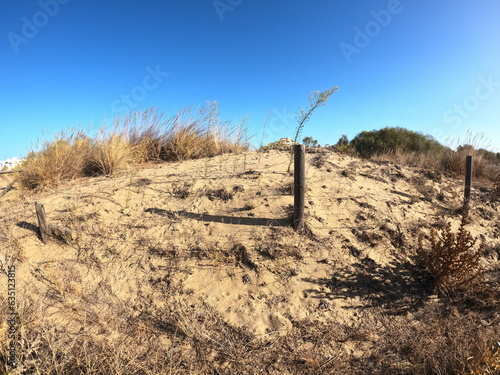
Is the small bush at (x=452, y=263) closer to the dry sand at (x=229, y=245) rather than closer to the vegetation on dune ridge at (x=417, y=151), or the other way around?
the dry sand at (x=229, y=245)

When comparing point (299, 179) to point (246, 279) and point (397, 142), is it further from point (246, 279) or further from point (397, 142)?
point (397, 142)

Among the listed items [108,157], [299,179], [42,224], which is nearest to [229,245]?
[299,179]

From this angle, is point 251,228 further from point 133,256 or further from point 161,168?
point 161,168

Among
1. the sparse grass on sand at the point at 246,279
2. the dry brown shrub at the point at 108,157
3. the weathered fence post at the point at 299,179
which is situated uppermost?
the dry brown shrub at the point at 108,157

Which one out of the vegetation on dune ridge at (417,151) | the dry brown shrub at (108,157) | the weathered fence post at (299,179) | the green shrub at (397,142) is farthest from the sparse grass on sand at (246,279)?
the green shrub at (397,142)

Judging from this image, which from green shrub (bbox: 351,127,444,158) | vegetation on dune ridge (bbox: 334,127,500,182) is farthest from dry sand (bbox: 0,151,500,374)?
green shrub (bbox: 351,127,444,158)

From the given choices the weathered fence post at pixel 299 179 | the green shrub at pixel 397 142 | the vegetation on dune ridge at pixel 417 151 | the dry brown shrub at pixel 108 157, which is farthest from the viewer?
the green shrub at pixel 397 142

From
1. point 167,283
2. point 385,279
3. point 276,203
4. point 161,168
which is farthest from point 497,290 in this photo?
point 161,168

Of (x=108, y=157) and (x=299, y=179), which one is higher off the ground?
(x=108, y=157)

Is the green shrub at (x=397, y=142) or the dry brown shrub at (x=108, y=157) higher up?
the green shrub at (x=397, y=142)

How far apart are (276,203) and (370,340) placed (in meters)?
2.18

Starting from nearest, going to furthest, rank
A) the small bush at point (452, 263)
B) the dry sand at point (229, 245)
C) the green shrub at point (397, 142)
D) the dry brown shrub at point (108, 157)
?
1. the dry sand at point (229, 245)
2. the small bush at point (452, 263)
3. the dry brown shrub at point (108, 157)
4. the green shrub at point (397, 142)

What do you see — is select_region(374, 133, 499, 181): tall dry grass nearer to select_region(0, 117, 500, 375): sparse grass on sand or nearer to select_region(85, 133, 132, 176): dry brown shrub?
select_region(0, 117, 500, 375): sparse grass on sand

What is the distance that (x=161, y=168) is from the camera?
18.9 feet
